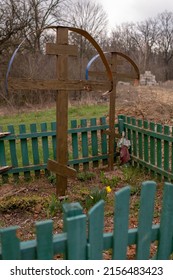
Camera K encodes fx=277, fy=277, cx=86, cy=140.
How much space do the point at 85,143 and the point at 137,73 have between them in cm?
162

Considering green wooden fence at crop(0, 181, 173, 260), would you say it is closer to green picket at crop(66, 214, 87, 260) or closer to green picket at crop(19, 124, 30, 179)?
green picket at crop(66, 214, 87, 260)

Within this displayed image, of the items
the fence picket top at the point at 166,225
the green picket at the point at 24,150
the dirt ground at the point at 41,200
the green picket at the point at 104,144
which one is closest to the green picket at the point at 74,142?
the dirt ground at the point at 41,200

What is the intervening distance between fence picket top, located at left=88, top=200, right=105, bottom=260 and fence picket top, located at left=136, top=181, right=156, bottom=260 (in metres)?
0.29

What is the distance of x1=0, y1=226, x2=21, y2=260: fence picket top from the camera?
1.31 m

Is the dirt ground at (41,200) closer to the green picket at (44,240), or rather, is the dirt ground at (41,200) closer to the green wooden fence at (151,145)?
the green wooden fence at (151,145)

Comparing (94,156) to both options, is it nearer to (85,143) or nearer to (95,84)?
(85,143)

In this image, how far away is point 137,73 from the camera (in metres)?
5.15

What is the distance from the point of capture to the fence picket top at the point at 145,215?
65.5 inches

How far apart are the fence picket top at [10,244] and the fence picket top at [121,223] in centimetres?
55

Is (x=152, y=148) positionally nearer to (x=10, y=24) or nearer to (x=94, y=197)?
(x=94, y=197)

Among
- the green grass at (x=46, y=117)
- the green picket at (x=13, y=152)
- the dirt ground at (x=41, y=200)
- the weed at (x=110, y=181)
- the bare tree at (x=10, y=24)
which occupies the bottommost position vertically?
the dirt ground at (x=41, y=200)

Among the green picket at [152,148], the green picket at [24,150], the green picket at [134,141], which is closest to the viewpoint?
the green picket at [152,148]

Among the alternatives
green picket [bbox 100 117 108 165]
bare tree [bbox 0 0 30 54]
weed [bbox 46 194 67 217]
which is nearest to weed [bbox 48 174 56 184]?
weed [bbox 46 194 67 217]

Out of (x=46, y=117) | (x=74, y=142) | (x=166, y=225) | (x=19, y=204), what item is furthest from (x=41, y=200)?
(x=46, y=117)
